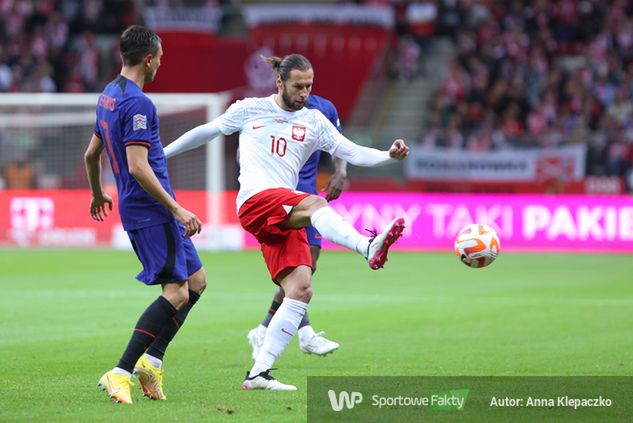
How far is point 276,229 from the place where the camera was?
8.02m

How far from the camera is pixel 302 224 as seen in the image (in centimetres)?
795

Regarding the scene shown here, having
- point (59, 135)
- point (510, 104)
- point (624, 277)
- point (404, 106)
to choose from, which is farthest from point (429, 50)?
point (624, 277)

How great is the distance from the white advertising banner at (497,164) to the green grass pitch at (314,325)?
609 cm

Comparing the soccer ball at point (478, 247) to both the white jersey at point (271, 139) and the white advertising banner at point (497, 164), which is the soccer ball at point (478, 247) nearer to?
the white jersey at point (271, 139)

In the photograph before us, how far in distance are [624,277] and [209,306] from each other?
7296 mm

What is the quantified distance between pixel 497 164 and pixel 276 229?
1952 centimetres

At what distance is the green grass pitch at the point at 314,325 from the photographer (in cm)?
773

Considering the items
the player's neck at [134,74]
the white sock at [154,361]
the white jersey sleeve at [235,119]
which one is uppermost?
the player's neck at [134,74]

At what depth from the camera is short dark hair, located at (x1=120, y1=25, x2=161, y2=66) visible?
750cm

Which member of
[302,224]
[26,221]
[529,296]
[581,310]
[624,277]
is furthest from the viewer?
[26,221]

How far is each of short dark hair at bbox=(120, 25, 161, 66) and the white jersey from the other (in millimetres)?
1040

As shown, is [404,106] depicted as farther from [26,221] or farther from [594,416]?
[594,416]


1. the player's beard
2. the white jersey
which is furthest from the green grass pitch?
the player's beard

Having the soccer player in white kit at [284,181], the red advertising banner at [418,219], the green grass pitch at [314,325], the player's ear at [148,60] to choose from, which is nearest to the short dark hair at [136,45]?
the player's ear at [148,60]
